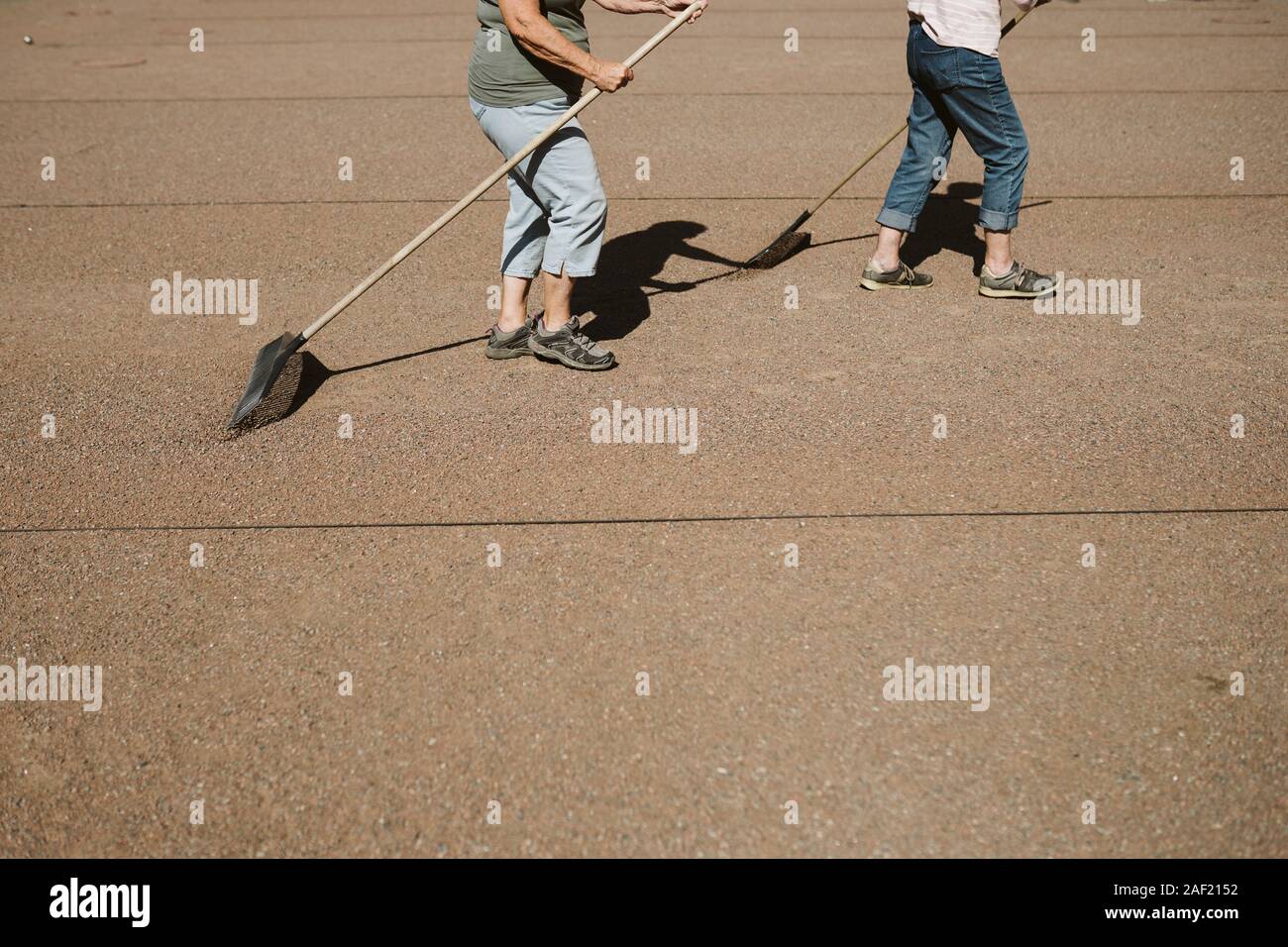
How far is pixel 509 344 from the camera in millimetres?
5094

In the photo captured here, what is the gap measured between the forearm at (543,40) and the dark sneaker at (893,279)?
1913 millimetres

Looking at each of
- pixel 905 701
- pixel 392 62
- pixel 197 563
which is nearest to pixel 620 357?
pixel 197 563

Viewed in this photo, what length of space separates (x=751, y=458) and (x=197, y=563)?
193 cm

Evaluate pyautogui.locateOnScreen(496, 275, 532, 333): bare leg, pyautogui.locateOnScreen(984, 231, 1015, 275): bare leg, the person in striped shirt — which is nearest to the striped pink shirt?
the person in striped shirt

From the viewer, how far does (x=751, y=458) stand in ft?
13.9

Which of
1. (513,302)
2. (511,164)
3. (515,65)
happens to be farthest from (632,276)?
(515,65)

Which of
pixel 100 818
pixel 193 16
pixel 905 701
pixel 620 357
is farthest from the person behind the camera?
pixel 193 16

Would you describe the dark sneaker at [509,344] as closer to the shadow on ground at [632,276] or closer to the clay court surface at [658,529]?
the clay court surface at [658,529]

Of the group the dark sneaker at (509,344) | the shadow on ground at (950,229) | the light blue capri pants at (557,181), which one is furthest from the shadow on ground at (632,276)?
the shadow on ground at (950,229)

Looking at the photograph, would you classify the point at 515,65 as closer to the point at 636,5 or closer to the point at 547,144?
the point at 547,144

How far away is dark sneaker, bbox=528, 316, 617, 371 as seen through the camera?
4902 mm

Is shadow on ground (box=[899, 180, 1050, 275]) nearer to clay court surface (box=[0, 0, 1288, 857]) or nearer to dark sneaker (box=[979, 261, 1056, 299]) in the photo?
clay court surface (box=[0, 0, 1288, 857])
